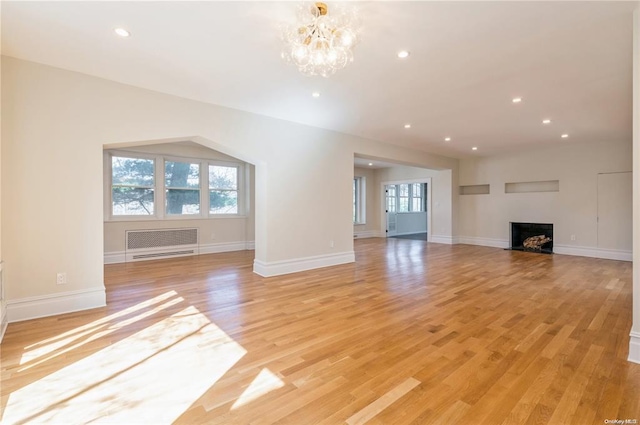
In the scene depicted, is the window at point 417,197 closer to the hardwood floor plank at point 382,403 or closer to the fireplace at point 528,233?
the fireplace at point 528,233

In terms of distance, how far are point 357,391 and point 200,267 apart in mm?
4457

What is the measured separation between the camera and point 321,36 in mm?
2203

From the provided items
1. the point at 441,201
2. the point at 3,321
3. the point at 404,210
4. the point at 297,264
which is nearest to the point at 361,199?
the point at 404,210

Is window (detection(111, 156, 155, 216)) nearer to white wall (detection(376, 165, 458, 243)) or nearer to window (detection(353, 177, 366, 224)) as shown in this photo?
window (detection(353, 177, 366, 224))

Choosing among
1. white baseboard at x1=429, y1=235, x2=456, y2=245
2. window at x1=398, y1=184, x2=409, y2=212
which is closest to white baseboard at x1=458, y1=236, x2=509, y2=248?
white baseboard at x1=429, y1=235, x2=456, y2=245

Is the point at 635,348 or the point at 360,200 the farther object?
the point at 360,200

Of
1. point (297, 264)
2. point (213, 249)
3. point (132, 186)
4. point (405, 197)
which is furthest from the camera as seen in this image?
point (405, 197)

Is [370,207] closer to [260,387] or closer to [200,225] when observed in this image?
[200,225]

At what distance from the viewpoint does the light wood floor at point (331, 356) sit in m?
1.66

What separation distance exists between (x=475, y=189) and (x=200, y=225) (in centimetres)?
786

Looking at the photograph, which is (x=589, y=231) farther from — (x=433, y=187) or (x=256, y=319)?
(x=256, y=319)

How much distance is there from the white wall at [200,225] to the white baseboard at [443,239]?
18.4 ft

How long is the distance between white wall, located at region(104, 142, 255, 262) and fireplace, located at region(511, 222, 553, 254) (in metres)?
7.12

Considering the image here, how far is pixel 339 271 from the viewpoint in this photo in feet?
16.8
